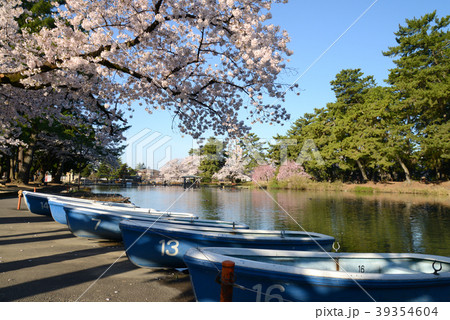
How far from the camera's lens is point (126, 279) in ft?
17.2

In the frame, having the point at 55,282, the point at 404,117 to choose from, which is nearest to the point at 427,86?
the point at 404,117

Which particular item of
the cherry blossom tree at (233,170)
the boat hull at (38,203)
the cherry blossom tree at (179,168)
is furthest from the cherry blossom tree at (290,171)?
the boat hull at (38,203)

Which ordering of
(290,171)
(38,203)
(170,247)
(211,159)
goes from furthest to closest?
(211,159) < (290,171) < (38,203) < (170,247)

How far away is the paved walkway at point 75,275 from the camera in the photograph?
4418 millimetres

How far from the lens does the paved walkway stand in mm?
4418

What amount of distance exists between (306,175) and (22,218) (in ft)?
138

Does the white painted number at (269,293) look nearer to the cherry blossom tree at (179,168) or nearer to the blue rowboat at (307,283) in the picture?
the blue rowboat at (307,283)

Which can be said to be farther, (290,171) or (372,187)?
(290,171)

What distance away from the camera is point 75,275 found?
5246 mm

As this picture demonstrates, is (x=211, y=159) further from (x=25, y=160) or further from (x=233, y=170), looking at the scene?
(x=25, y=160)

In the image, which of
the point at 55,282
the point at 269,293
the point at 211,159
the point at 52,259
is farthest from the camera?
the point at 211,159

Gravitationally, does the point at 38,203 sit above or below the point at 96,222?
above

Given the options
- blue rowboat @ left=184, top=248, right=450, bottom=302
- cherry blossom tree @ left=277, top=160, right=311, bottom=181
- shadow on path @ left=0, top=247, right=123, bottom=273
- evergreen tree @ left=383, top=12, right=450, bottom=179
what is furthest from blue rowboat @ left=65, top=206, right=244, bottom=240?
cherry blossom tree @ left=277, top=160, right=311, bottom=181
